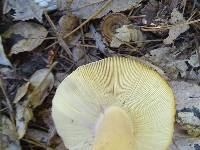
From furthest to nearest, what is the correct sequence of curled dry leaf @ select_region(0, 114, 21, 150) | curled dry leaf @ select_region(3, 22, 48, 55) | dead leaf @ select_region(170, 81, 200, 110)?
curled dry leaf @ select_region(3, 22, 48, 55), dead leaf @ select_region(170, 81, 200, 110), curled dry leaf @ select_region(0, 114, 21, 150)

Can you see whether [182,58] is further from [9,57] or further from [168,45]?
[9,57]

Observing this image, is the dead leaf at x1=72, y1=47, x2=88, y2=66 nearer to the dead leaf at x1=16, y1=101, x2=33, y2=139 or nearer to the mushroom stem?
the dead leaf at x1=16, y1=101, x2=33, y2=139

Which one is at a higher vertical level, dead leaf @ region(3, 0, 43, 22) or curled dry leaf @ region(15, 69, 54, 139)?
dead leaf @ region(3, 0, 43, 22)

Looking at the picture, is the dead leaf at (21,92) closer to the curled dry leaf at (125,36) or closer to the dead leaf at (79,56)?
the dead leaf at (79,56)

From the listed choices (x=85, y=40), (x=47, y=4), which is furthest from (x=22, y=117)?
(x=47, y=4)

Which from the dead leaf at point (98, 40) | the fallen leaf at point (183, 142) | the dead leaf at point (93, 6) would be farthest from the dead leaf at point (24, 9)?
the fallen leaf at point (183, 142)

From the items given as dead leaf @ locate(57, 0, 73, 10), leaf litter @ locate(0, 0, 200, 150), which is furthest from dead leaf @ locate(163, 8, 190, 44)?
dead leaf @ locate(57, 0, 73, 10)
